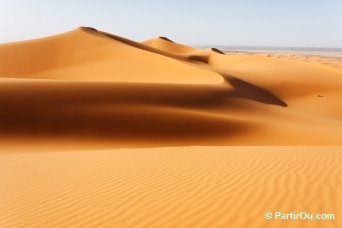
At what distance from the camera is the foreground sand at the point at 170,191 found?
418 cm

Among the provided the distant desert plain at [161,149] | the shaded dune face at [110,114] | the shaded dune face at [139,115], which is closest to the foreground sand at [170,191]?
the distant desert plain at [161,149]

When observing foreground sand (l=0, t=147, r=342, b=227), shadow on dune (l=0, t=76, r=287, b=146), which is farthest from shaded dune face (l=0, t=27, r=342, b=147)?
foreground sand (l=0, t=147, r=342, b=227)

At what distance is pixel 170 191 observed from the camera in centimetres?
521

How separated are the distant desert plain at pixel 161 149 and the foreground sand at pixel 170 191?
0.07ft

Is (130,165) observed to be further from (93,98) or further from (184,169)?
(93,98)

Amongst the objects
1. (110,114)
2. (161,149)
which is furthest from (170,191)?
(110,114)

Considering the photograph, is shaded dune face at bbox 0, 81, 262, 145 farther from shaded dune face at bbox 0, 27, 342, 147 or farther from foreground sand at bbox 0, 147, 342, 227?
foreground sand at bbox 0, 147, 342, 227

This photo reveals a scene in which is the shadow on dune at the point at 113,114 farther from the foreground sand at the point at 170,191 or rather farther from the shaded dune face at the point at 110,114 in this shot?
the foreground sand at the point at 170,191

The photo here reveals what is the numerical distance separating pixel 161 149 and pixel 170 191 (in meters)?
4.98

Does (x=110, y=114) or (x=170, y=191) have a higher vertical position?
(x=110, y=114)

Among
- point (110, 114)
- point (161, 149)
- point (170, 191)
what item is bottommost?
point (170, 191)

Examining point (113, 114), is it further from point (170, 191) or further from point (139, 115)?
point (170, 191)

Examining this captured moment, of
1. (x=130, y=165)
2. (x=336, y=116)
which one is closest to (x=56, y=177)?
(x=130, y=165)

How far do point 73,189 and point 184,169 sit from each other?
79.8 inches
